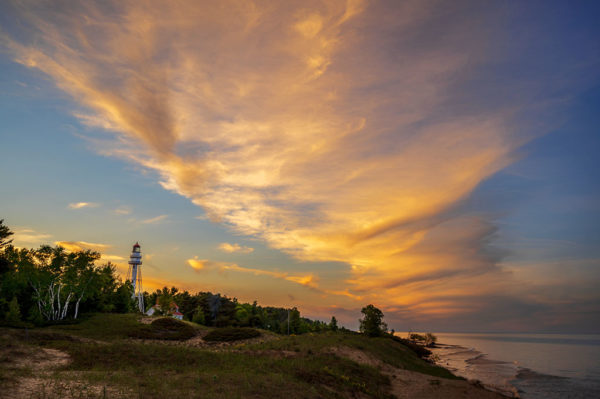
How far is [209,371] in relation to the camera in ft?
89.4

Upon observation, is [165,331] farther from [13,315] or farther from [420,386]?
[420,386]

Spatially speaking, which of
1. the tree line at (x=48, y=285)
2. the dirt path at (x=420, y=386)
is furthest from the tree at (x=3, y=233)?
the dirt path at (x=420, y=386)

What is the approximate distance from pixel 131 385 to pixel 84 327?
41.0 m

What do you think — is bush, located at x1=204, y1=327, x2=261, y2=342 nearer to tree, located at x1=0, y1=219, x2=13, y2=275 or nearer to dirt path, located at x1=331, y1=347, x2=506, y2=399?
dirt path, located at x1=331, y1=347, x2=506, y2=399

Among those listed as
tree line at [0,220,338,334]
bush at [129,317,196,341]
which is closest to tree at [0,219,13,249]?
tree line at [0,220,338,334]

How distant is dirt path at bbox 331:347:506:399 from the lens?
31.7 meters

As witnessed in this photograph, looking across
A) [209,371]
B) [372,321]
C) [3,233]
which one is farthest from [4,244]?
[372,321]

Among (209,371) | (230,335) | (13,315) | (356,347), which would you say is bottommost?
(230,335)

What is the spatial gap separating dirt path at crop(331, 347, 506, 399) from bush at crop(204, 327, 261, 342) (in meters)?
19.8

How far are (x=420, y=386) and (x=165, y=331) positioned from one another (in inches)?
1606

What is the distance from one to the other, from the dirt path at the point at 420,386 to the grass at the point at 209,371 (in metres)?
1.76

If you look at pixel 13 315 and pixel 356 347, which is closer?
pixel 356 347

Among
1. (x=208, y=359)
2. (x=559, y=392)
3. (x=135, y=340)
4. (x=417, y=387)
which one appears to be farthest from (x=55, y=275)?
(x=559, y=392)

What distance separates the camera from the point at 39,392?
17.6m
